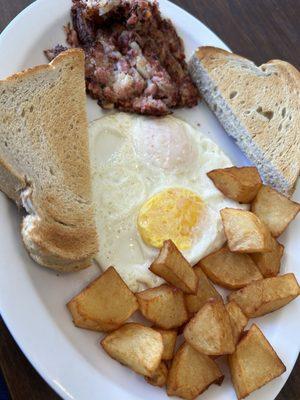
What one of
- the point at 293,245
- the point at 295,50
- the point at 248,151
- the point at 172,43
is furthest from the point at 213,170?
the point at 295,50

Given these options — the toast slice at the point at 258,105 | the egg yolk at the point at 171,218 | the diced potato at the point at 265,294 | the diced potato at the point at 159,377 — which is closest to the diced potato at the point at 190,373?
the diced potato at the point at 159,377

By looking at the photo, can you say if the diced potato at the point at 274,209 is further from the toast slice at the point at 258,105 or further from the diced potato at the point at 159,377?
the diced potato at the point at 159,377

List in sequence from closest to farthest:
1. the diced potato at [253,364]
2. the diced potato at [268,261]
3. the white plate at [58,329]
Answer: the white plate at [58,329], the diced potato at [253,364], the diced potato at [268,261]

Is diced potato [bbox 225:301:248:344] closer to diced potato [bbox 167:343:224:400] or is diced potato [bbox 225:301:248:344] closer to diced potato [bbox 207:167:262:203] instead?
diced potato [bbox 167:343:224:400]

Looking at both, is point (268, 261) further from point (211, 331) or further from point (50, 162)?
point (50, 162)

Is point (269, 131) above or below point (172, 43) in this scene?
below

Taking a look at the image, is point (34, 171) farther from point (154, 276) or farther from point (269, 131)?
point (269, 131)
